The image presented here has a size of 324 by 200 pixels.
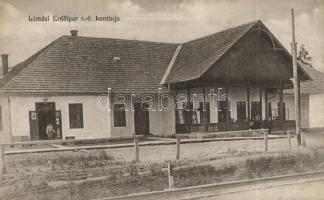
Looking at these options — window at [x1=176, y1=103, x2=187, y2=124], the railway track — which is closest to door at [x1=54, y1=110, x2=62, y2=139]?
window at [x1=176, y1=103, x2=187, y2=124]

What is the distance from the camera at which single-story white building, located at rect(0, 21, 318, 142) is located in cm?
1216

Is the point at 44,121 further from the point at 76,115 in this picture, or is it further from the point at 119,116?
the point at 119,116

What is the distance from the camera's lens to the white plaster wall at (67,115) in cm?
1194

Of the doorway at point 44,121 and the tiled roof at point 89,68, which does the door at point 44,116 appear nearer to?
the doorway at point 44,121

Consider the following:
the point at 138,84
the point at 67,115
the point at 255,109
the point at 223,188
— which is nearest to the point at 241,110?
the point at 255,109

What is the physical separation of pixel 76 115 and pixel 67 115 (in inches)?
9.9

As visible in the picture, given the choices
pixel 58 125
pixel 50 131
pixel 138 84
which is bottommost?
pixel 50 131

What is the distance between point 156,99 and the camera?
1493 cm

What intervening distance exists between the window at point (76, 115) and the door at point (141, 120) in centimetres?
201

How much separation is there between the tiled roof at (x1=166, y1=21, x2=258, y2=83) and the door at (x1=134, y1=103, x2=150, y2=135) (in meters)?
1.23

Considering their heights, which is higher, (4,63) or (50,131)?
(4,63)

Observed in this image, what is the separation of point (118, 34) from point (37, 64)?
4.65 metres

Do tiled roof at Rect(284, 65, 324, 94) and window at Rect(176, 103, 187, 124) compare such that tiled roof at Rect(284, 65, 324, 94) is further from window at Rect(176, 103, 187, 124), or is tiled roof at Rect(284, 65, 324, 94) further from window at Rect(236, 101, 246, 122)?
window at Rect(176, 103, 187, 124)

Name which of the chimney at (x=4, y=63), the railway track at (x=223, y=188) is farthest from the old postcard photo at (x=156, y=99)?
the chimney at (x=4, y=63)
